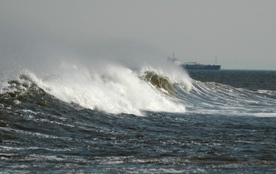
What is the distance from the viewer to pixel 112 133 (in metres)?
17.0

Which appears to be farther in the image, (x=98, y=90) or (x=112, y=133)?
(x=98, y=90)

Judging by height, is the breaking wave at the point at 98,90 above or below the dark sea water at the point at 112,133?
above

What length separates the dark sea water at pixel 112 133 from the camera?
12680 mm

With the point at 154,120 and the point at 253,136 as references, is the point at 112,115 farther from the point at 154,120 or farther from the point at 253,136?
the point at 253,136

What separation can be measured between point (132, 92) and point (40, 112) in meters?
10.3

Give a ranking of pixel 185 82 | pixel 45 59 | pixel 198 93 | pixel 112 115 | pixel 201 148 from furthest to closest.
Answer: pixel 185 82, pixel 198 93, pixel 45 59, pixel 112 115, pixel 201 148

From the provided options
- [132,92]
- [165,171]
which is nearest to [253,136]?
[165,171]

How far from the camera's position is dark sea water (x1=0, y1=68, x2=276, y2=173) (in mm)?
12680

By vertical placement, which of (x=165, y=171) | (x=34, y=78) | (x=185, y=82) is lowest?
(x=165, y=171)

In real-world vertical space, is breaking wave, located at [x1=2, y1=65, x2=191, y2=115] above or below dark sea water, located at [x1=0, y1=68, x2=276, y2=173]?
above

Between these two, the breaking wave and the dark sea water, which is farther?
the breaking wave

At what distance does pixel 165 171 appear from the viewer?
476 inches

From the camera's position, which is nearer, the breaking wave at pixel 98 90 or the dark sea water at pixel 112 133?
the dark sea water at pixel 112 133

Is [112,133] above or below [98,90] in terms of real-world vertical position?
below
